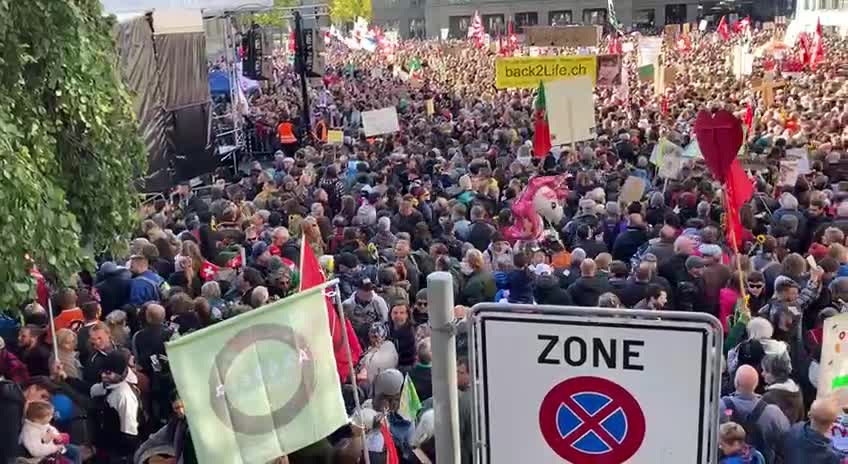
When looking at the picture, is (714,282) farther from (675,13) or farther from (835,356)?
(675,13)

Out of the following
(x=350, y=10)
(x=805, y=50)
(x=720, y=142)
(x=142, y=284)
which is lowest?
(x=142, y=284)

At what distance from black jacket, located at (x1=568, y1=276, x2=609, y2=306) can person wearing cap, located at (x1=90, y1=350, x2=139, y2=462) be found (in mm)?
3762

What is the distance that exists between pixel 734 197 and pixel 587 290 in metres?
1.50

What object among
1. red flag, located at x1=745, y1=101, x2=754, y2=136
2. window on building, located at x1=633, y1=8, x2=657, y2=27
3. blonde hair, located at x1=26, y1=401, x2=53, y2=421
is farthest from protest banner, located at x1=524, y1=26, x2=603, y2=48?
window on building, located at x1=633, y1=8, x2=657, y2=27

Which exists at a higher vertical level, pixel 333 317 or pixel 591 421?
pixel 591 421

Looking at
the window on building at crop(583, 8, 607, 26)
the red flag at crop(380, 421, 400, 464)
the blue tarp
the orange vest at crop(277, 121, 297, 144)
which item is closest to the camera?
the red flag at crop(380, 421, 400, 464)

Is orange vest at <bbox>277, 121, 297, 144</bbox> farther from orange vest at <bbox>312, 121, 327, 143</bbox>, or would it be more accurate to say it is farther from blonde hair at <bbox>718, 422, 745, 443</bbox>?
blonde hair at <bbox>718, 422, 745, 443</bbox>

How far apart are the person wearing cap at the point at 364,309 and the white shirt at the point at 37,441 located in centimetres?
250

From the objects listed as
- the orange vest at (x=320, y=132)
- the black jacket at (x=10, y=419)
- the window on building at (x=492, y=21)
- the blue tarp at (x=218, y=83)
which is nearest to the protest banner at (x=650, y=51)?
the orange vest at (x=320, y=132)

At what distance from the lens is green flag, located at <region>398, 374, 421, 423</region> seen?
5516 millimetres

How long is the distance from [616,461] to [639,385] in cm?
19

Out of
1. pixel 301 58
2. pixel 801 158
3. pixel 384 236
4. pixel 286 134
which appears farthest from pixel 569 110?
pixel 286 134

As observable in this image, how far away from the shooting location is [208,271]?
899 cm

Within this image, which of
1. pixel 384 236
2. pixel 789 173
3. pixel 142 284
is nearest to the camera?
pixel 142 284
